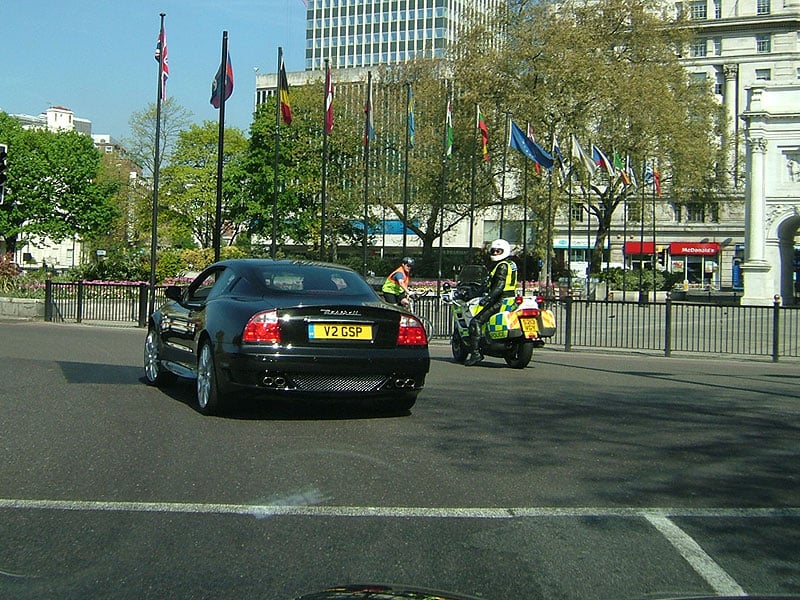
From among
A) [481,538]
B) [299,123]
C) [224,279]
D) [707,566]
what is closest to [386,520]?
[481,538]

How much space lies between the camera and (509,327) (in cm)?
1375

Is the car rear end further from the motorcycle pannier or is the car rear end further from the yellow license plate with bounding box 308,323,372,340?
the motorcycle pannier

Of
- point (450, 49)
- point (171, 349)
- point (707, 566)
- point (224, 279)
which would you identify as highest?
point (450, 49)

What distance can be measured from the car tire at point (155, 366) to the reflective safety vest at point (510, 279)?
5.11 meters

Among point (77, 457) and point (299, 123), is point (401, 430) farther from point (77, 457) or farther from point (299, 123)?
point (299, 123)

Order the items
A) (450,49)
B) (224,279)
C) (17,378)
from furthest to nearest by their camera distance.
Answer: (450,49), (17,378), (224,279)

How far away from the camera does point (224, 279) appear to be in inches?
369

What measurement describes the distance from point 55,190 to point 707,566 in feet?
231

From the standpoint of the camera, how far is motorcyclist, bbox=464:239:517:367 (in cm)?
1381

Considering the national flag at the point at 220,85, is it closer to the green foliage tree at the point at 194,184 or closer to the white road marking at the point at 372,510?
the white road marking at the point at 372,510

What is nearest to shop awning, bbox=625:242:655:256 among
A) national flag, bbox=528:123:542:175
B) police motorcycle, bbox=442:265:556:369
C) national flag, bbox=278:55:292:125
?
A: national flag, bbox=528:123:542:175

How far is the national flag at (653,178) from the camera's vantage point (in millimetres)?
46912

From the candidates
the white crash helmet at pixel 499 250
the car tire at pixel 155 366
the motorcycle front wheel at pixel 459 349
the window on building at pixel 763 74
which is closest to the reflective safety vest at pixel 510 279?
the white crash helmet at pixel 499 250

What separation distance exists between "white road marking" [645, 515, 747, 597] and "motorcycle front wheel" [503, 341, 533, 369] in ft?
29.4
